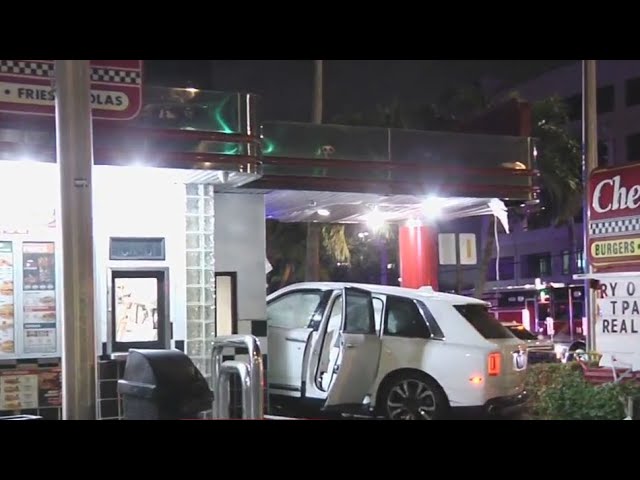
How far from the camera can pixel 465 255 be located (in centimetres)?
1324

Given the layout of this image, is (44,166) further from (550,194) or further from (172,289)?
(550,194)

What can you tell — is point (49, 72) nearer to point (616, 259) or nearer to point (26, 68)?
point (26, 68)

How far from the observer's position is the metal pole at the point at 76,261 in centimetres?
630

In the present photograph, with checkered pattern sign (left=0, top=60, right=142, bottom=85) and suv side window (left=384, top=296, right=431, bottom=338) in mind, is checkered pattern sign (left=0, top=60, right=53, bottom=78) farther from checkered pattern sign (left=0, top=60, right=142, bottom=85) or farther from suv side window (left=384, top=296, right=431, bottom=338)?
suv side window (left=384, top=296, right=431, bottom=338)

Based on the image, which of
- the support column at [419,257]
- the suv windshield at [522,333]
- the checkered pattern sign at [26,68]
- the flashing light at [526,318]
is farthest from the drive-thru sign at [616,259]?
the flashing light at [526,318]

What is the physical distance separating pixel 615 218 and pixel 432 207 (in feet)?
12.6

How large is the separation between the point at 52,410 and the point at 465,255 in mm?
6705

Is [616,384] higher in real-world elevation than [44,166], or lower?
lower

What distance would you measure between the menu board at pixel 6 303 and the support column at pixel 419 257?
6713 mm

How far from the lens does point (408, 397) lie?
10273 mm

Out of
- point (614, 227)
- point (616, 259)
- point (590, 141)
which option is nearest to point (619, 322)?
point (616, 259)

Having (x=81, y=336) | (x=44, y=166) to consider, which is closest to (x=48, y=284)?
(x=44, y=166)

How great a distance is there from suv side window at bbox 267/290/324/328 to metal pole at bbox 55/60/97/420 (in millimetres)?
4909

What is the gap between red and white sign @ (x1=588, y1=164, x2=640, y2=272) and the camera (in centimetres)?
919
